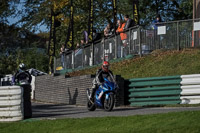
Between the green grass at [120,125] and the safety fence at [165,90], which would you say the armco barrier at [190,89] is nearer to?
the safety fence at [165,90]

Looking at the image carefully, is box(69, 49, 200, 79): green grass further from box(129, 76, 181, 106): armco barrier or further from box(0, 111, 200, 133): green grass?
box(0, 111, 200, 133): green grass

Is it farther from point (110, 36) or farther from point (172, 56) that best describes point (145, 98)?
point (110, 36)

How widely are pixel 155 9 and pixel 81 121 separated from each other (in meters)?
31.4

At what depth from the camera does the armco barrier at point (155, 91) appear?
54.1 feet

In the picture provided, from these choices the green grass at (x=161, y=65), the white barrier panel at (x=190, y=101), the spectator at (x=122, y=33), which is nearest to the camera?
the white barrier panel at (x=190, y=101)

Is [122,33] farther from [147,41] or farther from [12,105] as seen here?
[12,105]

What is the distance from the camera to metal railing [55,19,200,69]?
2186 centimetres

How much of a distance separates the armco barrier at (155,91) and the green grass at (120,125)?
5073 mm

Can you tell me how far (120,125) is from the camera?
10.9 meters

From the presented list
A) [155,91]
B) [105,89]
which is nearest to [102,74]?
[105,89]

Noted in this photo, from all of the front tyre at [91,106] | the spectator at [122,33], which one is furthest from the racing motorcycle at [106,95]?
the spectator at [122,33]

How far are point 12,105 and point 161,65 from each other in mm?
9036

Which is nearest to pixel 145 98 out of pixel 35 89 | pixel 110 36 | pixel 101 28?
pixel 110 36

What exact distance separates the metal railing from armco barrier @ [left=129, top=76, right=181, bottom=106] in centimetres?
503
